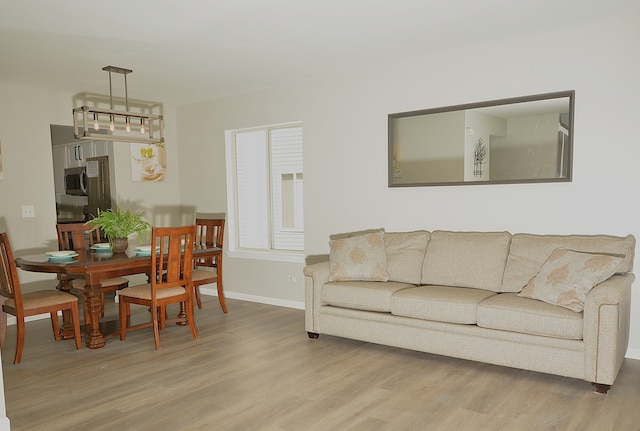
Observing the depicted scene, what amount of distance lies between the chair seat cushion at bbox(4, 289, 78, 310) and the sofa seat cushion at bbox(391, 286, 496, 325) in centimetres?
265

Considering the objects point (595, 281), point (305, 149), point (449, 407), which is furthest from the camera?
point (305, 149)

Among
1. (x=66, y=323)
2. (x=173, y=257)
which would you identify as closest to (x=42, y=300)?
(x=66, y=323)

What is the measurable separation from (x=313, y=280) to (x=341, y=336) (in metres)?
0.52

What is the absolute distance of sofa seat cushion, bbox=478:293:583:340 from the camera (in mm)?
2938

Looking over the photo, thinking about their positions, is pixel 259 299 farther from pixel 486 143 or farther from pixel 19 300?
pixel 486 143

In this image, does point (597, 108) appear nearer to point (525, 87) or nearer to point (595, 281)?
point (525, 87)

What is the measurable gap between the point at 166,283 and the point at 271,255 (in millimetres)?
1656

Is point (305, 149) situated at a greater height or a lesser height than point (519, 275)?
greater

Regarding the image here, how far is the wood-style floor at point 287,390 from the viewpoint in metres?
2.60

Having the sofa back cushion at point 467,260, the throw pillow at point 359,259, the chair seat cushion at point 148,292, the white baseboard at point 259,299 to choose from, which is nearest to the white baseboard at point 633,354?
the sofa back cushion at point 467,260

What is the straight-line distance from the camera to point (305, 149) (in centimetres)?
512

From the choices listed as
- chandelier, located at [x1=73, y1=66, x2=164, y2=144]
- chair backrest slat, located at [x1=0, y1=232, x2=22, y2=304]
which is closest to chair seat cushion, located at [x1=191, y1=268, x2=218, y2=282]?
chandelier, located at [x1=73, y1=66, x2=164, y2=144]

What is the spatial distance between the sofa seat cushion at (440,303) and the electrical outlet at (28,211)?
3945 millimetres

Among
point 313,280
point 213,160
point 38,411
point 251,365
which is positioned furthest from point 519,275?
point 213,160
